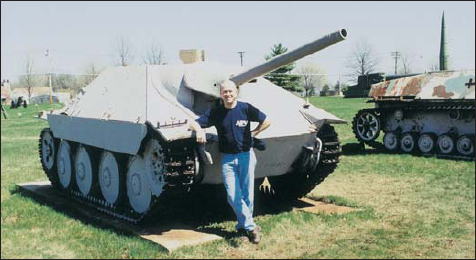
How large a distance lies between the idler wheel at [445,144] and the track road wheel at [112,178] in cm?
922

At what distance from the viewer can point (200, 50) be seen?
28.0 feet

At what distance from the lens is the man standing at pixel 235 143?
6.34m

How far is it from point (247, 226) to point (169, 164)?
1129 mm

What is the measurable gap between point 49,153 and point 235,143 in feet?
17.6

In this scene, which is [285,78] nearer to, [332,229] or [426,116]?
[426,116]

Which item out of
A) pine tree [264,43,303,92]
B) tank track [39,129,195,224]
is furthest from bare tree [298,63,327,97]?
tank track [39,129,195,224]

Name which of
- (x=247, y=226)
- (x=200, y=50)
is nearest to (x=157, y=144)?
(x=247, y=226)

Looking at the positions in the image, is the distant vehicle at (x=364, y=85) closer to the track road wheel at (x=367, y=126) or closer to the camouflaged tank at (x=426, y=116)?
the track road wheel at (x=367, y=126)

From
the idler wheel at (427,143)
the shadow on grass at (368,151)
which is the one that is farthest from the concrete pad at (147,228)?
the idler wheel at (427,143)

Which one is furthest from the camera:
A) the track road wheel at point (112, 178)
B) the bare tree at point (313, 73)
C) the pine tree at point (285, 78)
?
the bare tree at point (313, 73)

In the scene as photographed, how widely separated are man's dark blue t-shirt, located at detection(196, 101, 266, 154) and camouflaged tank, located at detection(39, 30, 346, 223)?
41 centimetres

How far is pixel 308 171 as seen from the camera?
27.0 ft

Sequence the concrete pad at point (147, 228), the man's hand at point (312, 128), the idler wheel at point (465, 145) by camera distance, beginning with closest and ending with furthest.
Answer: the concrete pad at point (147, 228)
the man's hand at point (312, 128)
the idler wheel at point (465, 145)

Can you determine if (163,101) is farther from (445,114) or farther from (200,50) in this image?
(445,114)
